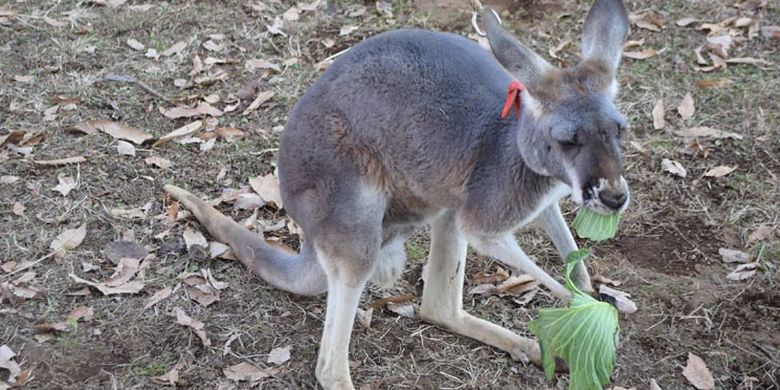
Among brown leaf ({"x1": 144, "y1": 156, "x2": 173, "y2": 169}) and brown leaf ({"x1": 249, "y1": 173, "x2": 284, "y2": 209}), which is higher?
brown leaf ({"x1": 249, "y1": 173, "x2": 284, "y2": 209})

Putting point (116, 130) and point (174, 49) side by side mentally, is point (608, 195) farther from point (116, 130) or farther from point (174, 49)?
point (174, 49)

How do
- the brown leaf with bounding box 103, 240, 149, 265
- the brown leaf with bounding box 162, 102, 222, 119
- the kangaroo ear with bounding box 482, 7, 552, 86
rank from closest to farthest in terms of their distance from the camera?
the kangaroo ear with bounding box 482, 7, 552, 86
the brown leaf with bounding box 103, 240, 149, 265
the brown leaf with bounding box 162, 102, 222, 119

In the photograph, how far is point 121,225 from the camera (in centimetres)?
416

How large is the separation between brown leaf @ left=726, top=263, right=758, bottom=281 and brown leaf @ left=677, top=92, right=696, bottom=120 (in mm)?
1219

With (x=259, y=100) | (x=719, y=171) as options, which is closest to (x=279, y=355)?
(x=259, y=100)

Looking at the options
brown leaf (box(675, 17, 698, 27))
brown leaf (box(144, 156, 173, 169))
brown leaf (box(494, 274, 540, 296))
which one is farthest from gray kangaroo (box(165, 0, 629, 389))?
brown leaf (box(675, 17, 698, 27))

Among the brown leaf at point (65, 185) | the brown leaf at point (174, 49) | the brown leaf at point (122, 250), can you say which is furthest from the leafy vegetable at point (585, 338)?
the brown leaf at point (174, 49)

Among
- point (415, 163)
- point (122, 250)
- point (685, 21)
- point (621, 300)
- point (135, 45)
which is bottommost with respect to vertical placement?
point (135, 45)

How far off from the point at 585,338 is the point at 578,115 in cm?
72

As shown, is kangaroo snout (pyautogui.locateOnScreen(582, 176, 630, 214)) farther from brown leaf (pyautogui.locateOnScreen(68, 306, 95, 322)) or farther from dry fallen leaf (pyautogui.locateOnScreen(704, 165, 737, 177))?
brown leaf (pyautogui.locateOnScreen(68, 306, 95, 322))

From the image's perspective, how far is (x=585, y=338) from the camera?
2.92m

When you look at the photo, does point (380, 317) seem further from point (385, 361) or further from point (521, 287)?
point (521, 287)

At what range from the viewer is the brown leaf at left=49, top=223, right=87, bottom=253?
13.1ft

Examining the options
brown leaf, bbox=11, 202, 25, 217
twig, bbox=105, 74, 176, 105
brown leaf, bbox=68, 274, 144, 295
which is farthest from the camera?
twig, bbox=105, 74, 176, 105
